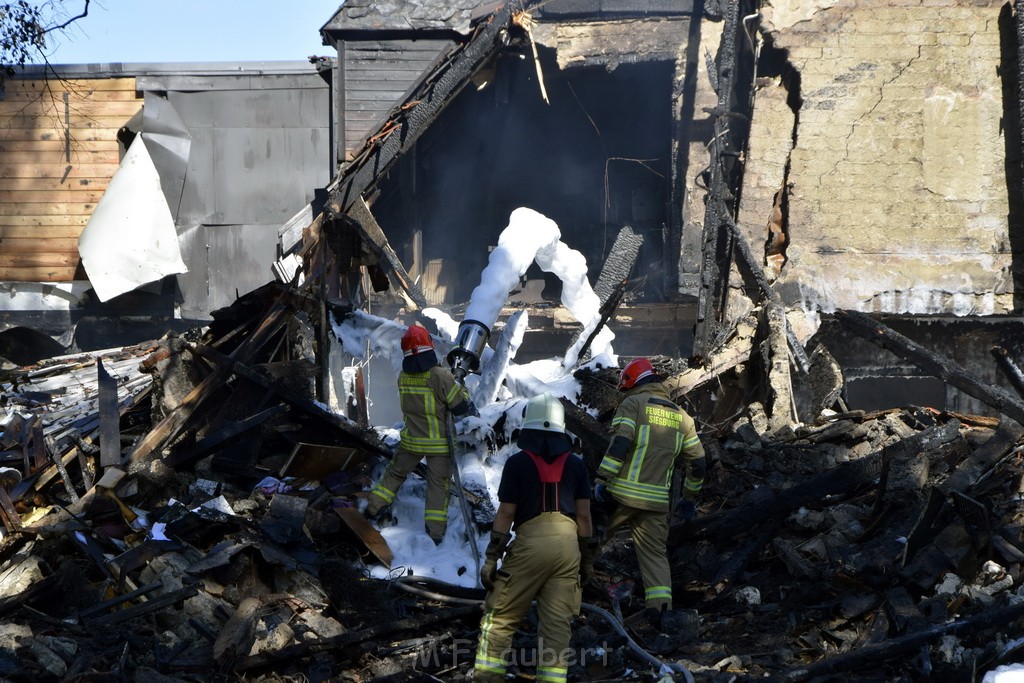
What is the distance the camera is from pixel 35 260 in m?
15.8

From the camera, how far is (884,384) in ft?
36.7

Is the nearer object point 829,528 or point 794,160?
point 829,528

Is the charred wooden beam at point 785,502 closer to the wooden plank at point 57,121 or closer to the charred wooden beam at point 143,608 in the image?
the charred wooden beam at point 143,608

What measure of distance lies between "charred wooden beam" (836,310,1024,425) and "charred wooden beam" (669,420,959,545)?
56.1 inches

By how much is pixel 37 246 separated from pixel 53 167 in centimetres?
134

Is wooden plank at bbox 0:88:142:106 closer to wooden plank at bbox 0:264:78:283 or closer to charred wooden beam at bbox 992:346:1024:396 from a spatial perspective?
wooden plank at bbox 0:264:78:283

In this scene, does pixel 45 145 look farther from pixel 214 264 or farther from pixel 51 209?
pixel 214 264

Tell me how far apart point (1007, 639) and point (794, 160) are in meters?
7.53

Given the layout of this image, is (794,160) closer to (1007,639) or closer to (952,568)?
(952,568)

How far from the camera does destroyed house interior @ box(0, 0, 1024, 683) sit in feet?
18.7

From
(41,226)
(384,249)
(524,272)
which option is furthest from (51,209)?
(524,272)

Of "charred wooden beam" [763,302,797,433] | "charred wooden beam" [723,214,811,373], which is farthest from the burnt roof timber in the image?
"charred wooden beam" [763,302,797,433]

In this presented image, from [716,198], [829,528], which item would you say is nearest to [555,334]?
[716,198]

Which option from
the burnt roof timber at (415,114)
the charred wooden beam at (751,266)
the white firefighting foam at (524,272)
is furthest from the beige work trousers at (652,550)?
the burnt roof timber at (415,114)
